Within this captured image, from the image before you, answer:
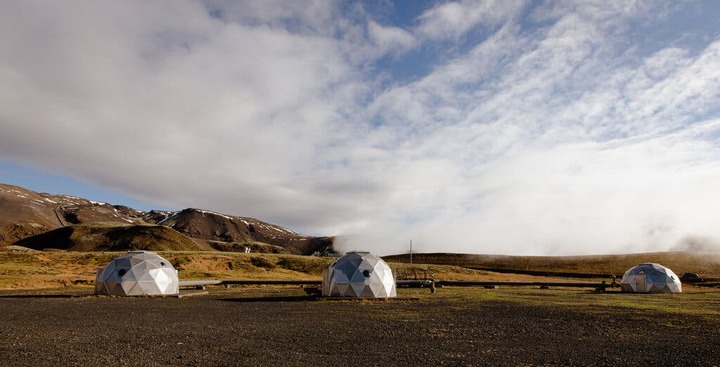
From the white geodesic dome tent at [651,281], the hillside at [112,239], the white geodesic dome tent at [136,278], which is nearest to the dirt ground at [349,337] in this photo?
the white geodesic dome tent at [136,278]

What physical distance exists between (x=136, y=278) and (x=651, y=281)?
4275 cm

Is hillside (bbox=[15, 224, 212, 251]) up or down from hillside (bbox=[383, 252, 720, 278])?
up

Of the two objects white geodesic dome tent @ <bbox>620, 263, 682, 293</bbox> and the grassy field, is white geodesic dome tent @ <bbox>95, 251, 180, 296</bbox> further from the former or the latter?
white geodesic dome tent @ <bbox>620, 263, 682, 293</bbox>

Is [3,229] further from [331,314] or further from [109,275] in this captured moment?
[331,314]

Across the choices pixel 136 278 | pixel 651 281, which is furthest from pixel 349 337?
pixel 651 281

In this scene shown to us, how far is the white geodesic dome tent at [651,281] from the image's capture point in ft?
150

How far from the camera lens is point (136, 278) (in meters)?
33.0

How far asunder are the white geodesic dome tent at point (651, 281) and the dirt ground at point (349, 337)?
26.3 meters

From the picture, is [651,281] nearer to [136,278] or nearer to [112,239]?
[136,278]

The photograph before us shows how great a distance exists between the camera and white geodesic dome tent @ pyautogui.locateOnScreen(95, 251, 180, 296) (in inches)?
1289

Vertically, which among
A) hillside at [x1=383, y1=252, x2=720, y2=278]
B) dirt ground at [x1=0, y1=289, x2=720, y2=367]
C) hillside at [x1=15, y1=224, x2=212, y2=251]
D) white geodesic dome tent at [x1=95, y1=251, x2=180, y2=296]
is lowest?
dirt ground at [x1=0, y1=289, x2=720, y2=367]

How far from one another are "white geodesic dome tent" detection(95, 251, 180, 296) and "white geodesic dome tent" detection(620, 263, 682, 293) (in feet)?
130

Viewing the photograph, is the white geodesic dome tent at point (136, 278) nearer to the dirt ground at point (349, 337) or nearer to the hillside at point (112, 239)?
the dirt ground at point (349, 337)

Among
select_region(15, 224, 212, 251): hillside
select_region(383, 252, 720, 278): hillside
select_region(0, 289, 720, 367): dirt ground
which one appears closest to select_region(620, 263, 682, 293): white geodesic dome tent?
select_region(0, 289, 720, 367): dirt ground
